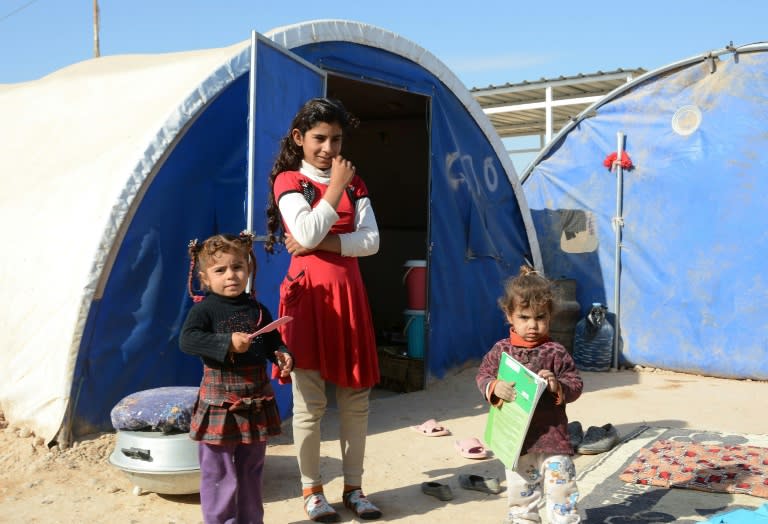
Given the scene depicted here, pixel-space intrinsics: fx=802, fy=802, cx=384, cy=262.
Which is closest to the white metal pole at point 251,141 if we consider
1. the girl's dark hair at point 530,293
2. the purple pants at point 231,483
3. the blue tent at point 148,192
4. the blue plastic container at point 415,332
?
the blue tent at point 148,192

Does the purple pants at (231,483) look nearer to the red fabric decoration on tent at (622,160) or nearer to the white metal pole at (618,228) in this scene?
the white metal pole at (618,228)

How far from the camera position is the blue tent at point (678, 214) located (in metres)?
7.22

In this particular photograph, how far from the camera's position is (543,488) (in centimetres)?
309

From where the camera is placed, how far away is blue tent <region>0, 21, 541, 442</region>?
4469mm

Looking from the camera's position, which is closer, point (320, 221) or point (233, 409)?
point (233, 409)

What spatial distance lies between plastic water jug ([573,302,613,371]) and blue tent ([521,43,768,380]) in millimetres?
227

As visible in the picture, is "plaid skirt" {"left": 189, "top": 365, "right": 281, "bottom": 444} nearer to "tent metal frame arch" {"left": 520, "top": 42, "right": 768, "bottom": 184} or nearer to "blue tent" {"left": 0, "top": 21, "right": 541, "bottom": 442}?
"blue tent" {"left": 0, "top": 21, "right": 541, "bottom": 442}

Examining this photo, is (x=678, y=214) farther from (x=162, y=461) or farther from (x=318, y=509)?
(x=162, y=461)

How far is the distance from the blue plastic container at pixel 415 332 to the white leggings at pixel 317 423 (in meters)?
3.04

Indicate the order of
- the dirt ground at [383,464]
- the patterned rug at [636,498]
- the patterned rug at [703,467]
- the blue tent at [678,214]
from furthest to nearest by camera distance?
the blue tent at [678,214], the patterned rug at [703,467], the dirt ground at [383,464], the patterned rug at [636,498]

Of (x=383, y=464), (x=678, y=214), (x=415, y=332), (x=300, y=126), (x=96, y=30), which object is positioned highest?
(x=96, y=30)

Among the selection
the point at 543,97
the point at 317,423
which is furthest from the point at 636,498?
A: the point at 543,97

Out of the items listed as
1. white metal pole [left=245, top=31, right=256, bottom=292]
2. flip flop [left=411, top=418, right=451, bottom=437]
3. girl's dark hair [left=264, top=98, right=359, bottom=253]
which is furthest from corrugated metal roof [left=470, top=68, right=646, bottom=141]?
girl's dark hair [left=264, top=98, right=359, bottom=253]

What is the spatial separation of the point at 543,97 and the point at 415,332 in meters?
9.54
